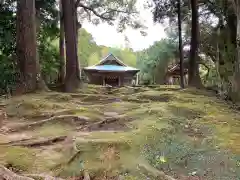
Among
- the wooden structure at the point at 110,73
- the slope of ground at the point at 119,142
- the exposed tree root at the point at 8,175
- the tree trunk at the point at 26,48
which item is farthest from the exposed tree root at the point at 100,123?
the wooden structure at the point at 110,73

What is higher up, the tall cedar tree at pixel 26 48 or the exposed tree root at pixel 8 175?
the tall cedar tree at pixel 26 48

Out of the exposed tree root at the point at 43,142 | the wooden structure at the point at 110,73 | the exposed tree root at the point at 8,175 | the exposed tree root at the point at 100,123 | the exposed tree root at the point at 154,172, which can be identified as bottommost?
the exposed tree root at the point at 154,172

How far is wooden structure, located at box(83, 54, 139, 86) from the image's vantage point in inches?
1167

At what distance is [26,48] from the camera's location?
10031 mm

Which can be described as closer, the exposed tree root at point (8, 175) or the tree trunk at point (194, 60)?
the exposed tree root at point (8, 175)

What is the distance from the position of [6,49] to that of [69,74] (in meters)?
2.19

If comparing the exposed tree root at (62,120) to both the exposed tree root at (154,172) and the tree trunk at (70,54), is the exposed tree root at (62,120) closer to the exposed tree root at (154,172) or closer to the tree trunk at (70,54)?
the exposed tree root at (154,172)

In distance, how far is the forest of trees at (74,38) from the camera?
10.1 m

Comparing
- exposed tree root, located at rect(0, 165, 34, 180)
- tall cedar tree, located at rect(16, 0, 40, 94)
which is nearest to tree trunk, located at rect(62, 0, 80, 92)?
tall cedar tree, located at rect(16, 0, 40, 94)

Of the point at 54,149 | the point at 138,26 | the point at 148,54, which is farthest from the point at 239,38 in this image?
the point at 148,54

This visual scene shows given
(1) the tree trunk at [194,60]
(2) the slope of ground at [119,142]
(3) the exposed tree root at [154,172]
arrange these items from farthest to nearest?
(1) the tree trunk at [194,60]
(2) the slope of ground at [119,142]
(3) the exposed tree root at [154,172]

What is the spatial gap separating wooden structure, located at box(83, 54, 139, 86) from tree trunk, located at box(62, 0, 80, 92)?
1579 cm

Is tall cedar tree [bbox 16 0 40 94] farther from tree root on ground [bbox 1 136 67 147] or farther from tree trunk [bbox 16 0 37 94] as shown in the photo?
tree root on ground [bbox 1 136 67 147]

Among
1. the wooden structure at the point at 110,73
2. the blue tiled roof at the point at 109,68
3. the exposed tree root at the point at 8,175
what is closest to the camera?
the exposed tree root at the point at 8,175
